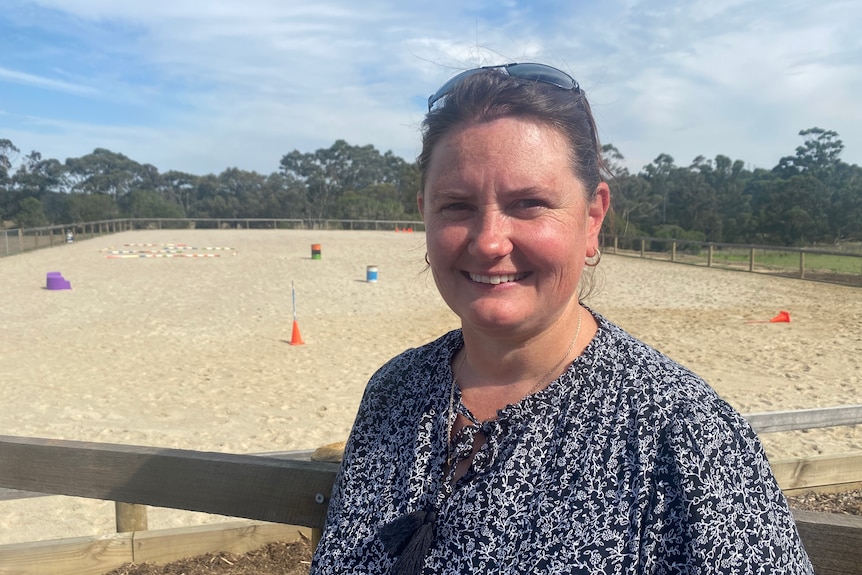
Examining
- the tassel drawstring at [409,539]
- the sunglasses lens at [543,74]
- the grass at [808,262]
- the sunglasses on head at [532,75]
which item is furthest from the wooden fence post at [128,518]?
the grass at [808,262]

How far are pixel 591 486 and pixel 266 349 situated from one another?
8.26 m

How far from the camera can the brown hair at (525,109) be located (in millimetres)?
1199

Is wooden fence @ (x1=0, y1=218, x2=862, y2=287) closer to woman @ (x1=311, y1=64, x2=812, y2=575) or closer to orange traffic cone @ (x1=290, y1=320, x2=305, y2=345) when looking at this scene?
woman @ (x1=311, y1=64, x2=812, y2=575)

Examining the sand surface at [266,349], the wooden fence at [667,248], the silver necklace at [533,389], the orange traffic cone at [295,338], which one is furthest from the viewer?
the wooden fence at [667,248]

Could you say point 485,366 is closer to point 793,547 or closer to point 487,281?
point 487,281

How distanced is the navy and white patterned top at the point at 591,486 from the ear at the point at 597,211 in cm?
18

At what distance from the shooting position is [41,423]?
5809 millimetres

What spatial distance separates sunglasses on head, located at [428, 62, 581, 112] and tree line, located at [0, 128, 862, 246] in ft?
42.2

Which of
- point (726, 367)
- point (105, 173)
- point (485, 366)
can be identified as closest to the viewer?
point (485, 366)

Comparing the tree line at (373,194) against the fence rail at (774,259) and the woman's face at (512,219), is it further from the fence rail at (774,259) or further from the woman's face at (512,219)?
the woman's face at (512,219)

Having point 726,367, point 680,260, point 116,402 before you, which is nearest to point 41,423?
point 116,402

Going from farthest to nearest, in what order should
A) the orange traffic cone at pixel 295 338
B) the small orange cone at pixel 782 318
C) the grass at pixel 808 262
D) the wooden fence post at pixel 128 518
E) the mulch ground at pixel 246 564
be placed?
the grass at pixel 808 262
the small orange cone at pixel 782 318
the orange traffic cone at pixel 295 338
the wooden fence post at pixel 128 518
the mulch ground at pixel 246 564

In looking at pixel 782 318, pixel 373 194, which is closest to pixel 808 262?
pixel 782 318

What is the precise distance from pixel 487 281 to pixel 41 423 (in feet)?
19.4
